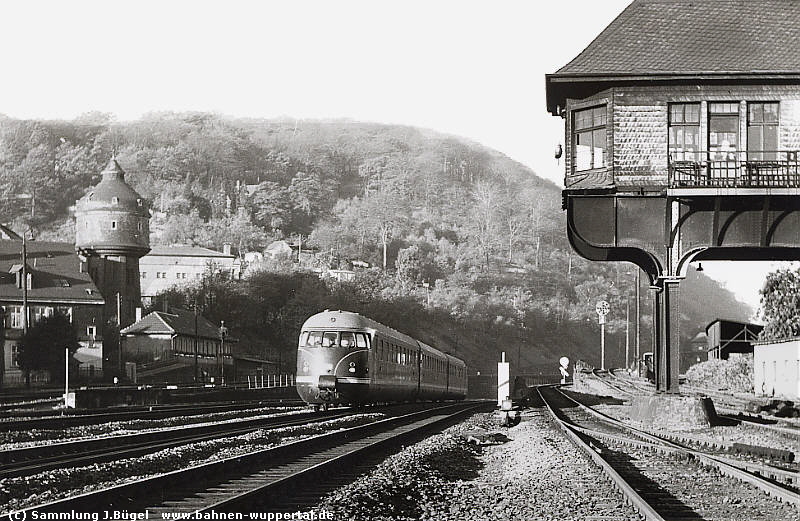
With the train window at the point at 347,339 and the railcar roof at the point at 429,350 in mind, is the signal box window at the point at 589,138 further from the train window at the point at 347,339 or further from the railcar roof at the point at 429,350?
the railcar roof at the point at 429,350

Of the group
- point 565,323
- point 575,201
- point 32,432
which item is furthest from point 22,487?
point 565,323

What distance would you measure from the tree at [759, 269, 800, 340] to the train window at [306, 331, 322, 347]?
1262 inches

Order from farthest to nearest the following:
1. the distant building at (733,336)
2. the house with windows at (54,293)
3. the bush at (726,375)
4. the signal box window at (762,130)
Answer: the house with windows at (54,293), the distant building at (733,336), the bush at (726,375), the signal box window at (762,130)

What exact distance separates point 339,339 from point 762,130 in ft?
48.4

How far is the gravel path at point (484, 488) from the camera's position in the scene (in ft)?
35.0

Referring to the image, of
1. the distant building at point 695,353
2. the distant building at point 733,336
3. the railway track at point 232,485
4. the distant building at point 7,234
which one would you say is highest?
the distant building at point 7,234

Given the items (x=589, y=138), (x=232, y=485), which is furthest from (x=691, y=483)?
(x=589, y=138)

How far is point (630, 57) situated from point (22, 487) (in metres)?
20.4

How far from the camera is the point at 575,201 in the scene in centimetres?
2758

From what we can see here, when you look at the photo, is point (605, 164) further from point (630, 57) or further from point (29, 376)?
point (29, 376)

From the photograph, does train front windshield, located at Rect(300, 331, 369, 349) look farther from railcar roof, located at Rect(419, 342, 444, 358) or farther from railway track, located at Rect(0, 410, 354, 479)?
railcar roof, located at Rect(419, 342, 444, 358)

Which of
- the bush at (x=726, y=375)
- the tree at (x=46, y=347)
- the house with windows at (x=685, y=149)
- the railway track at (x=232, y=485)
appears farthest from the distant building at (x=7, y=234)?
the railway track at (x=232, y=485)

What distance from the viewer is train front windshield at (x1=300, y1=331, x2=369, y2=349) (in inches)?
1325

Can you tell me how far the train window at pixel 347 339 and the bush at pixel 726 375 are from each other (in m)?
30.5
